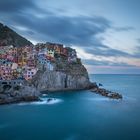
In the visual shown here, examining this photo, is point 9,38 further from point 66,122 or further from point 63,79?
point 66,122

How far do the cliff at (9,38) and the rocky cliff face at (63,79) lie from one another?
132ft

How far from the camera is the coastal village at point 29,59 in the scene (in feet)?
233

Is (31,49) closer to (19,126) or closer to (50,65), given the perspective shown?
(50,65)

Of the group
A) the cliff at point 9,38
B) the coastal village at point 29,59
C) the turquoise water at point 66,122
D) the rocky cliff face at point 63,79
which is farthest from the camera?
the cliff at point 9,38

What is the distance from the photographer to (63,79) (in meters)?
77.2

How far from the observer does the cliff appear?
4342 inches

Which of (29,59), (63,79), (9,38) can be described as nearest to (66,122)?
(63,79)

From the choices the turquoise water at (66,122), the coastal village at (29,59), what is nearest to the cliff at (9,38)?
the coastal village at (29,59)

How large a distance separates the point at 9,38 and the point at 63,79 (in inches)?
1925

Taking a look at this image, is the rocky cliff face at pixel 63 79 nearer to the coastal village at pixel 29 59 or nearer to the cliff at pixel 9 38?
the coastal village at pixel 29 59

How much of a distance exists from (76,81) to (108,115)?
3973 cm

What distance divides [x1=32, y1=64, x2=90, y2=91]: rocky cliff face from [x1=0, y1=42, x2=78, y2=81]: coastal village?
2.18 metres

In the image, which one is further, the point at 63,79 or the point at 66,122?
the point at 63,79

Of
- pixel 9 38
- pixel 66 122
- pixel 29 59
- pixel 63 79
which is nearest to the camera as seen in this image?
pixel 66 122
